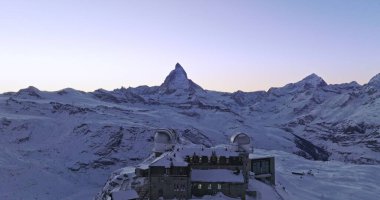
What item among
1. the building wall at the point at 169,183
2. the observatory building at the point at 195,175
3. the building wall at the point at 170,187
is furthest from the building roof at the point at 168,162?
the building wall at the point at 170,187

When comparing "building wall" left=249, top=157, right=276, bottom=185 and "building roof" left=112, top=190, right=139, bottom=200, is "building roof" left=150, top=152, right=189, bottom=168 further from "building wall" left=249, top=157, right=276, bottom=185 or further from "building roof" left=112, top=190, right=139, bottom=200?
"building wall" left=249, top=157, right=276, bottom=185

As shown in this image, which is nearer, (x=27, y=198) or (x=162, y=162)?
(x=162, y=162)

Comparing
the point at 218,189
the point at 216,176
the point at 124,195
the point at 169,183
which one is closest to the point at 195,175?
the point at 216,176

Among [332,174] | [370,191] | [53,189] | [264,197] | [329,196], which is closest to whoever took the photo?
[264,197]

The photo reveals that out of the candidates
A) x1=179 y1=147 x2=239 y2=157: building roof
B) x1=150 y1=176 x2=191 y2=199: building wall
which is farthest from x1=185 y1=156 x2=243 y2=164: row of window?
x1=150 y1=176 x2=191 y2=199: building wall

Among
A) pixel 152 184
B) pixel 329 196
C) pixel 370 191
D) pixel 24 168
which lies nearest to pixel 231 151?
pixel 152 184

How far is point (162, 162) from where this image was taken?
8688cm

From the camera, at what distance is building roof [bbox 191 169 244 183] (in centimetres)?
8912

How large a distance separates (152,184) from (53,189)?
104161 millimetres

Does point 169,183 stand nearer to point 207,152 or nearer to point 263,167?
point 207,152

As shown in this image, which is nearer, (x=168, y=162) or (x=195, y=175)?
(x=168, y=162)

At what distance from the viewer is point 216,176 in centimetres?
9019

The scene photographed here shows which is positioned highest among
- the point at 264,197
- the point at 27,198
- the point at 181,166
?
the point at 181,166

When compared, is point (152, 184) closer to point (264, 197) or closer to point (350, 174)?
point (264, 197)
